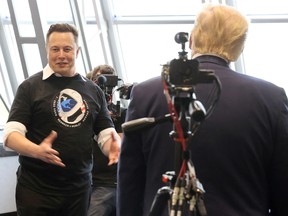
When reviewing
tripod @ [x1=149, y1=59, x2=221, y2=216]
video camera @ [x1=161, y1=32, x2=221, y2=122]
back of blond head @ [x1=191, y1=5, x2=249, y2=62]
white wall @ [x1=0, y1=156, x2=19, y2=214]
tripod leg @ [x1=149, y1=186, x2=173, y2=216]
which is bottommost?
white wall @ [x1=0, y1=156, x2=19, y2=214]

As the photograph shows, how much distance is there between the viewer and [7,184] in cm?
422

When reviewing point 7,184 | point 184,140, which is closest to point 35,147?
point 184,140

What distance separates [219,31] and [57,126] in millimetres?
1036

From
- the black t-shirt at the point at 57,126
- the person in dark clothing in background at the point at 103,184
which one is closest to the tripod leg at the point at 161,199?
the black t-shirt at the point at 57,126

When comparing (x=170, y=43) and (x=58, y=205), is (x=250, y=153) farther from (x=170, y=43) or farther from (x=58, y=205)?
(x=170, y=43)

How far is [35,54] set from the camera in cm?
427

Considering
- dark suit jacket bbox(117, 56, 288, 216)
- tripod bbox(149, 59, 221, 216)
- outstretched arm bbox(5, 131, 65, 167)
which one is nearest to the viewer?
tripod bbox(149, 59, 221, 216)

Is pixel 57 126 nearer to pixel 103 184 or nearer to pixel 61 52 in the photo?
pixel 61 52

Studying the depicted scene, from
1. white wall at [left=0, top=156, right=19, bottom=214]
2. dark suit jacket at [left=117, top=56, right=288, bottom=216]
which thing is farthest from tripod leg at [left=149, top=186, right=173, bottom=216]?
white wall at [left=0, top=156, right=19, bottom=214]

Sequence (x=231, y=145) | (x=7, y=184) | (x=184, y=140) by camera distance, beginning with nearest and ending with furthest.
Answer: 1. (x=184, y=140)
2. (x=231, y=145)
3. (x=7, y=184)

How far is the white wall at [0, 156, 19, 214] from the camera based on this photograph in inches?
164

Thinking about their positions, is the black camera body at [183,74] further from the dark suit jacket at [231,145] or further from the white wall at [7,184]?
the white wall at [7,184]

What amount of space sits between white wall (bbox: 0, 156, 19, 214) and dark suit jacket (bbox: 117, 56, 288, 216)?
3.09 metres

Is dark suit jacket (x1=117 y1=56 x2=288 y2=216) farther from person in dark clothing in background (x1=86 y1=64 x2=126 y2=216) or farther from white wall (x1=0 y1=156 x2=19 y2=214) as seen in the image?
white wall (x1=0 y1=156 x2=19 y2=214)
